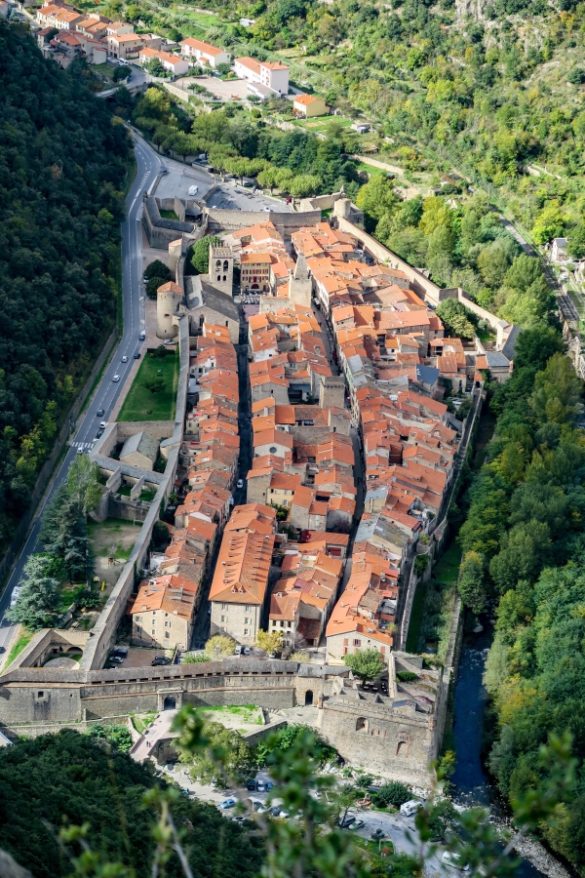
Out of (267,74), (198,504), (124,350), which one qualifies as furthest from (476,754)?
(267,74)

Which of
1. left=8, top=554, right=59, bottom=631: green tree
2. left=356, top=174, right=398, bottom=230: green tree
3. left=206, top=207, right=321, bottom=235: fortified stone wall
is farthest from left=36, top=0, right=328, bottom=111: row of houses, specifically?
left=8, top=554, right=59, bottom=631: green tree

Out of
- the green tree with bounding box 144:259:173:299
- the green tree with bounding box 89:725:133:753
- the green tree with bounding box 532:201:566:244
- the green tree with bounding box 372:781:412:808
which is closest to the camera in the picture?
the green tree with bounding box 372:781:412:808

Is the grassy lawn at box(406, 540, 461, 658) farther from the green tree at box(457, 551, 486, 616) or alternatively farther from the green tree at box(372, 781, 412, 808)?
the green tree at box(372, 781, 412, 808)

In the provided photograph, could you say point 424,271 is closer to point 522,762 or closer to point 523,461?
point 523,461

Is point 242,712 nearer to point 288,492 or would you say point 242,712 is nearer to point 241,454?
point 288,492

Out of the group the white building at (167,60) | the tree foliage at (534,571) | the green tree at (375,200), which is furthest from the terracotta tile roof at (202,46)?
the tree foliage at (534,571)

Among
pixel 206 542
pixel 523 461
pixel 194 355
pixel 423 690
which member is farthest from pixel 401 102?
pixel 423 690
